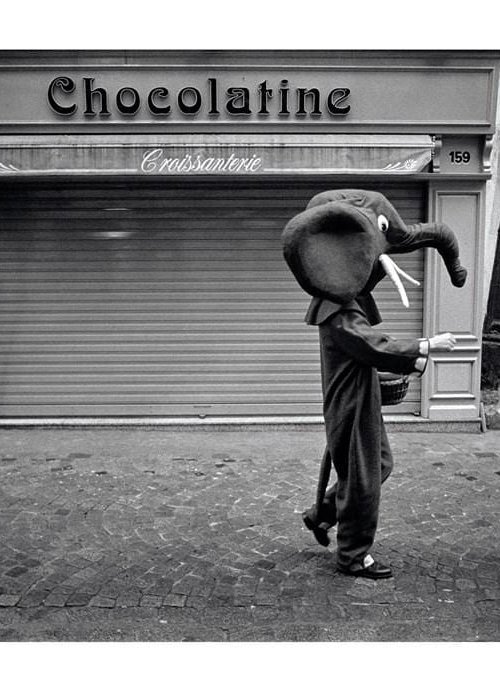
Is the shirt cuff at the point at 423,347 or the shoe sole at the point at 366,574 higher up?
the shirt cuff at the point at 423,347

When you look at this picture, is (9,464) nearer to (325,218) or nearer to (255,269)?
(255,269)

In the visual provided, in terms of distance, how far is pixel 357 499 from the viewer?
13.9 ft

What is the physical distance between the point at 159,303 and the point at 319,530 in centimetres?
422

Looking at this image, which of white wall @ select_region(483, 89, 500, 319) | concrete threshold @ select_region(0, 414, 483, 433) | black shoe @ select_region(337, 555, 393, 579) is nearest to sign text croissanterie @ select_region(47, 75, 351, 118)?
white wall @ select_region(483, 89, 500, 319)

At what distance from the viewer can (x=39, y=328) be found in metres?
8.38

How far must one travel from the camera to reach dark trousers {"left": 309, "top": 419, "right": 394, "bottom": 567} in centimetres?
422

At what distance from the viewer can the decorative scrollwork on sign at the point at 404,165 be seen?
772 centimetres

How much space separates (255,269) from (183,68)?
2302mm

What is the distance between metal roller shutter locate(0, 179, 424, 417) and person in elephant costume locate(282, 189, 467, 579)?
388cm

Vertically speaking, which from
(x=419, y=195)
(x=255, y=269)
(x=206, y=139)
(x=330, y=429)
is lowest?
(x=330, y=429)

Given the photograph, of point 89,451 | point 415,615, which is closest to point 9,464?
point 89,451

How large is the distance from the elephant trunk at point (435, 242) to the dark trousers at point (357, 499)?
3.38 feet

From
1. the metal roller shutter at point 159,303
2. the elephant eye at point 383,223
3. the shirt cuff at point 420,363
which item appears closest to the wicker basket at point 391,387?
the shirt cuff at point 420,363

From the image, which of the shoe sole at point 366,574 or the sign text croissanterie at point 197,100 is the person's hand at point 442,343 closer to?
the shoe sole at point 366,574
